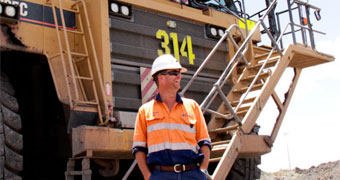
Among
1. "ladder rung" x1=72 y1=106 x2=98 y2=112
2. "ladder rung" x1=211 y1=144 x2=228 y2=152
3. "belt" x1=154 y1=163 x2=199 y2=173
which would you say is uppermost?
"ladder rung" x1=72 y1=106 x2=98 y2=112

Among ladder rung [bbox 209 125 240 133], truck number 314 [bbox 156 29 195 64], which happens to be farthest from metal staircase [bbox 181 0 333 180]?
truck number 314 [bbox 156 29 195 64]

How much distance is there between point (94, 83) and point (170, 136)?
6.41 ft

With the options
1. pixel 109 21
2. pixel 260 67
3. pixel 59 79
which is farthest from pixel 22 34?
pixel 260 67

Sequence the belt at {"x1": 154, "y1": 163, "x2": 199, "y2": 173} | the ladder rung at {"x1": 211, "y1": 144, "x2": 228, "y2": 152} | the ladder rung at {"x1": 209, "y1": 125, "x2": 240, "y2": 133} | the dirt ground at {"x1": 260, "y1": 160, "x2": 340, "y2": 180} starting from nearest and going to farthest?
1. the belt at {"x1": 154, "y1": 163, "x2": 199, "y2": 173}
2. the ladder rung at {"x1": 211, "y1": 144, "x2": 228, "y2": 152}
3. the ladder rung at {"x1": 209, "y1": 125, "x2": 240, "y2": 133}
4. the dirt ground at {"x1": 260, "y1": 160, "x2": 340, "y2": 180}

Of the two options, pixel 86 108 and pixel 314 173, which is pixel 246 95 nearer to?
pixel 86 108

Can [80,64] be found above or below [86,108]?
above

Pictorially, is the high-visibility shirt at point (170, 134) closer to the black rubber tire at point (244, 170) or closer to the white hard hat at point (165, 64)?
the white hard hat at point (165, 64)

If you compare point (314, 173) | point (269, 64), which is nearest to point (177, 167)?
point (269, 64)

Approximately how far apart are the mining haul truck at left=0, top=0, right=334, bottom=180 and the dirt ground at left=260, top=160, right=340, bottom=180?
4.53m

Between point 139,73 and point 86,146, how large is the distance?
1.20 metres

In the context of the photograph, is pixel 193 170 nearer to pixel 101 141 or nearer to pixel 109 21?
pixel 101 141

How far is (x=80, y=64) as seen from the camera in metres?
4.51

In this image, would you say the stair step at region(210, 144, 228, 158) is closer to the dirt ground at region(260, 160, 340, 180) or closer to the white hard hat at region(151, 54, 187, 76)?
the white hard hat at region(151, 54, 187, 76)

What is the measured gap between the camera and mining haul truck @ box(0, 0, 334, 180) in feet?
13.0
